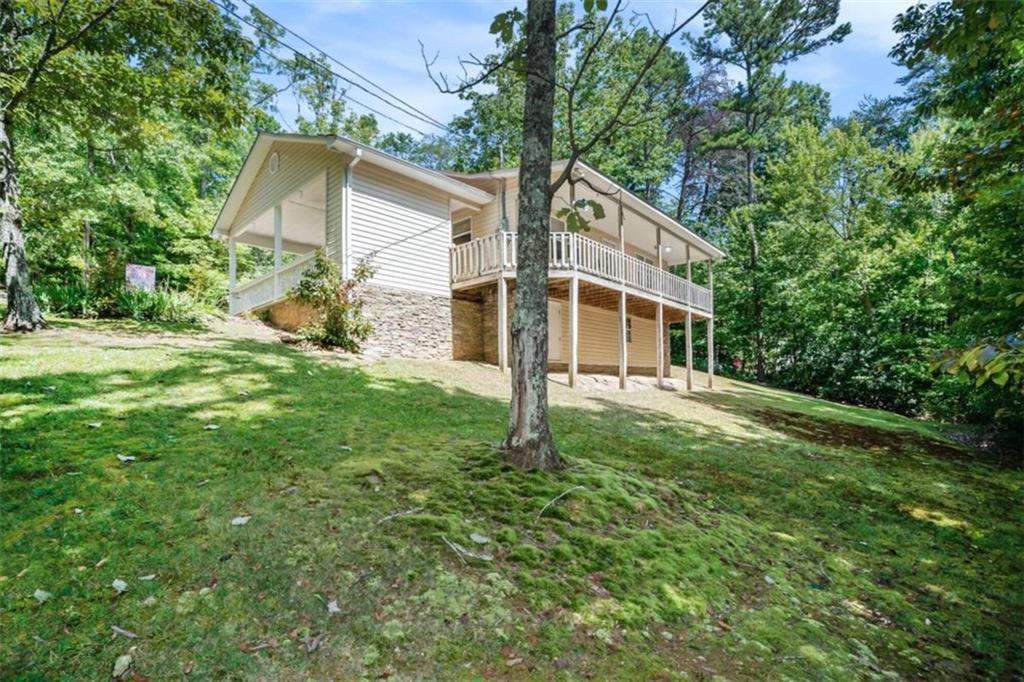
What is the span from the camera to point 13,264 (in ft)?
26.4

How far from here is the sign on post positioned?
1064cm

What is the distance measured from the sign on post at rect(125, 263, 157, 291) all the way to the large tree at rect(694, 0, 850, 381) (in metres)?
22.1

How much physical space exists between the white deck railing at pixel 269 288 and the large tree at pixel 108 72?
13.4 feet

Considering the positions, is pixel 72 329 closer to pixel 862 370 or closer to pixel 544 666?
pixel 544 666

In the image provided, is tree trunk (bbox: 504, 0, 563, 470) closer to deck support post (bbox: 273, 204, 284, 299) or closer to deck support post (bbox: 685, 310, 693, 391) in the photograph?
deck support post (bbox: 273, 204, 284, 299)

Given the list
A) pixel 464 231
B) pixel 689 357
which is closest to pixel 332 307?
pixel 464 231

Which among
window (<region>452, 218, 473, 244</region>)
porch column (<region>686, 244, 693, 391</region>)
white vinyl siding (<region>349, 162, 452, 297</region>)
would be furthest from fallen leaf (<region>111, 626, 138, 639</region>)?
porch column (<region>686, 244, 693, 391</region>)

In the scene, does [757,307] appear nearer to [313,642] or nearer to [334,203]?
[334,203]

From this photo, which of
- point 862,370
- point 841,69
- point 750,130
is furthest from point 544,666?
point 750,130

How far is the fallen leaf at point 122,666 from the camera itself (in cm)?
179

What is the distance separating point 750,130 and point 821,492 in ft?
86.7

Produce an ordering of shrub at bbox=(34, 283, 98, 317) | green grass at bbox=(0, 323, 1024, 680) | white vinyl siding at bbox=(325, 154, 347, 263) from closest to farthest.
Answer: green grass at bbox=(0, 323, 1024, 680) < shrub at bbox=(34, 283, 98, 317) < white vinyl siding at bbox=(325, 154, 347, 263)

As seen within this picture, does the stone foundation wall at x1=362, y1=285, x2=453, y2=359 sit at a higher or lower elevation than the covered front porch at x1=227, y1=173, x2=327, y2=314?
lower

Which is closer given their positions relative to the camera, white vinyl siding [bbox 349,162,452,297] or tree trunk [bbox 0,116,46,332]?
tree trunk [bbox 0,116,46,332]
